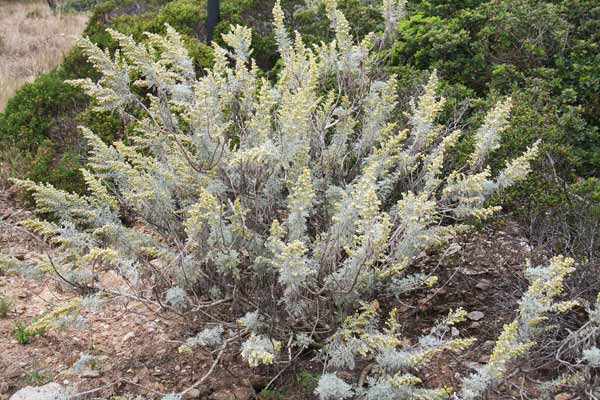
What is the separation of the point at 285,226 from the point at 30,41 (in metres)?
8.94

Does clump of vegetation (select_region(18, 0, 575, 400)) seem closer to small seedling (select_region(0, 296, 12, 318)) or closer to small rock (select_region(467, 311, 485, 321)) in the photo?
small rock (select_region(467, 311, 485, 321))

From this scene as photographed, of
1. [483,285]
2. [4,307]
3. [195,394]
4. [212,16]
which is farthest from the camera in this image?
[212,16]

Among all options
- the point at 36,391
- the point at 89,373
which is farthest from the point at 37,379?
the point at 89,373

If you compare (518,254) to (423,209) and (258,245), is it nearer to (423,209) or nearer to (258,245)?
(423,209)

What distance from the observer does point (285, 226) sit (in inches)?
116

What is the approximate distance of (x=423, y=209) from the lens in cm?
250

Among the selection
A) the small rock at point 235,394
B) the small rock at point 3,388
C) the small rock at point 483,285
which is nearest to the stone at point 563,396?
the small rock at point 483,285

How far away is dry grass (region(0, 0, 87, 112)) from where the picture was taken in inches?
326

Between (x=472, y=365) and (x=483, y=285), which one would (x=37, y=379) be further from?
(x=483, y=285)

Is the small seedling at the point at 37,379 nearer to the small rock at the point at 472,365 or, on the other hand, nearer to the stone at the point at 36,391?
the stone at the point at 36,391

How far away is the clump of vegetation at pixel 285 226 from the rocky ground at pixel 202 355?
15 centimetres

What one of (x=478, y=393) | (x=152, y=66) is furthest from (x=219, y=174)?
(x=478, y=393)

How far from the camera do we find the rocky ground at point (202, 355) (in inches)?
115

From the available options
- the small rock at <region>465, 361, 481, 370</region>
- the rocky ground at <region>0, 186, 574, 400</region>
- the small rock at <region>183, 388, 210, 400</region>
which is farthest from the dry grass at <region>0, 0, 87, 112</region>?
the small rock at <region>465, 361, 481, 370</region>
